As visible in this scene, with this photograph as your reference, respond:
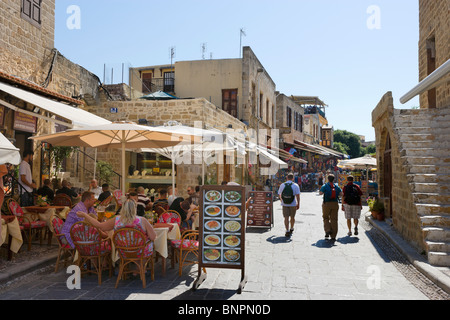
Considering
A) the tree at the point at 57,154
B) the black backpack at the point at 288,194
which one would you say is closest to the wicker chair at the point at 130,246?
the black backpack at the point at 288,194

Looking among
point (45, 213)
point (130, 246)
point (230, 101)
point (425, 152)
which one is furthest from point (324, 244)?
point (230, 101)

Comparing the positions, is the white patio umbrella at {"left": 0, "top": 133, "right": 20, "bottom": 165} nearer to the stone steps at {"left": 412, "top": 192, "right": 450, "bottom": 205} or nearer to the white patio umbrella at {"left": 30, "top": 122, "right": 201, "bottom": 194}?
the white patio umbrella at {"left": 30, "top": 122, "right": 201, "bottom": 194}

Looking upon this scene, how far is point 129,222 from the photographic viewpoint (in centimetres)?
492

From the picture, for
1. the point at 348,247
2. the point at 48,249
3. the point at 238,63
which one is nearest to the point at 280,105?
the point at 238,63

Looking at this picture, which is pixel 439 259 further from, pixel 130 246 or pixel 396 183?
pixel 130 246

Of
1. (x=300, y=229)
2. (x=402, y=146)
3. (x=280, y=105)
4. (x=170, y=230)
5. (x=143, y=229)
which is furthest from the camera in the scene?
(x=280, y=105)

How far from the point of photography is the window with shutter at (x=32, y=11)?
10312mm

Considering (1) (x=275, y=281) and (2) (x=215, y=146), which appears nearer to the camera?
(1) (x=275, y=281)

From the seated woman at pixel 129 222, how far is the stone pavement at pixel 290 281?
0.71m

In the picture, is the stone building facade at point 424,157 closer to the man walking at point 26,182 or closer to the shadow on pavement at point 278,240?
the shadow on pavement at point 278,240

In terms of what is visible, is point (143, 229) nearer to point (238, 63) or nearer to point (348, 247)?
point (348, 247)

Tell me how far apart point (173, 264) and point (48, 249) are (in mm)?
A: 2604

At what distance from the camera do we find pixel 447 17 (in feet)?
36.3

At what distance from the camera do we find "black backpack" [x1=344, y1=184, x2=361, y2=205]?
30.5 ft
